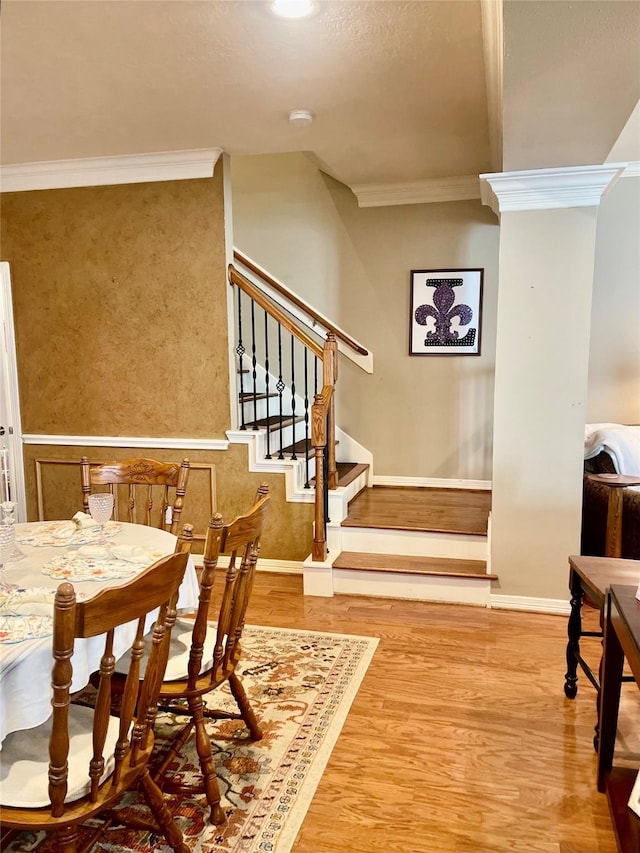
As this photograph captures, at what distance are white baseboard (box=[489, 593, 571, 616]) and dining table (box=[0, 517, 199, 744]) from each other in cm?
203

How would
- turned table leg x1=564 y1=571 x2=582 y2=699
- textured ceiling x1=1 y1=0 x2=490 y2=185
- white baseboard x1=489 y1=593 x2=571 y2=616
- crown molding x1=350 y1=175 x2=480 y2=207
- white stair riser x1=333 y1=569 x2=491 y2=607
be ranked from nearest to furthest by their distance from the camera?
1. textured ceiling x1=1 y1=0 x2=490 y2=185
2. turned table leg x1=564 y1=571 x2=582 y2=699
3. white baseboard x1=489 y1=593 x2=571 y2=616
4. white stair riser x1=333 y1=569 x2=491 y2=607
5. crown molding x1=350 y1=175 x2=480 y2=207

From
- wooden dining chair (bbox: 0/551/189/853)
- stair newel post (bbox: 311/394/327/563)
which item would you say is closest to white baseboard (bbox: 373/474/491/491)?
stair newel post (bbox: 311/394/327/563)

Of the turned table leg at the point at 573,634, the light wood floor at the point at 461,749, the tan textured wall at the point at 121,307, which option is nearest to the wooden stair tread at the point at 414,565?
the light wood floor at the point at 461,749

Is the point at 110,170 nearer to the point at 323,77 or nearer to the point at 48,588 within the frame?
the point at 323,77

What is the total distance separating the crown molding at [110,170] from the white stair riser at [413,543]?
250 centimetres

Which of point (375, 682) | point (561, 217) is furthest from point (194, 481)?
point (561, 217)

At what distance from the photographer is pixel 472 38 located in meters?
2.36

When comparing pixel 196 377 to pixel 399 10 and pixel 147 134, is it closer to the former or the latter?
pixel 147 134

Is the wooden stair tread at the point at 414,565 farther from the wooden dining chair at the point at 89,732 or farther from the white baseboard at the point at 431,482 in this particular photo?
the wooden dining chair at the point at 89,732

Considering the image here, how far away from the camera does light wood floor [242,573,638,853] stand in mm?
1728

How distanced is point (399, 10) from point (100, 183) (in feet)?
8.04

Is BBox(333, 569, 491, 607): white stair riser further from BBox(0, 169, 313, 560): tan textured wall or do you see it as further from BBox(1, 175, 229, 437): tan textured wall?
BBox(1, 175, 229, 437): tan textured wall

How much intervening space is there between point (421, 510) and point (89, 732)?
304 centimetres

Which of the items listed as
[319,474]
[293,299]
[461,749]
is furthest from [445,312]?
[461,749]
